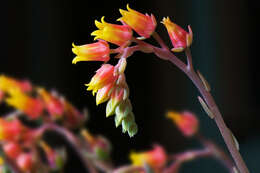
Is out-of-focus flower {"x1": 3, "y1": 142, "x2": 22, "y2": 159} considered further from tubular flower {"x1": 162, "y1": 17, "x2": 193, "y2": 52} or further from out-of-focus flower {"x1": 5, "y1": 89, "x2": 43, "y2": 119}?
tubular flower {"x1": 162, "y1": 17, "x2": 193, "y2": 52}

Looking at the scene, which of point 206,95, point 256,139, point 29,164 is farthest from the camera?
point 256,139

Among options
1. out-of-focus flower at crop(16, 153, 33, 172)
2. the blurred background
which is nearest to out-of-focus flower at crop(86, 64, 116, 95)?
out-of-focus flower at crop(16, 153, 33, 172)

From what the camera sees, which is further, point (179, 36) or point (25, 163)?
point (25, 163)

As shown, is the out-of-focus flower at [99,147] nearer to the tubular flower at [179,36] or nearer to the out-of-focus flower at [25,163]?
the out-of-focus flower at [25,163]

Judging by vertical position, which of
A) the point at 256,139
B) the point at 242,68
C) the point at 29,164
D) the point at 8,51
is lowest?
the point at 256,139

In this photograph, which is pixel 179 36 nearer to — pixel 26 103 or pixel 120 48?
pixel 120 48

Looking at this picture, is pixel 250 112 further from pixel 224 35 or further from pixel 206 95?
pixel 206 95

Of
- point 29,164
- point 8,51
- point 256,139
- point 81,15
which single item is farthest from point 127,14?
point 256,139

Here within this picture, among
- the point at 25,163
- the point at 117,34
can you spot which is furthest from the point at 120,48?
the point at 25,163

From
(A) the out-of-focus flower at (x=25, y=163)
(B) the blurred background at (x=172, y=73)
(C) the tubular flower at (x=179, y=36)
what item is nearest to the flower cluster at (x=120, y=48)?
(C) the tubular flower at (x=179, y=36)
